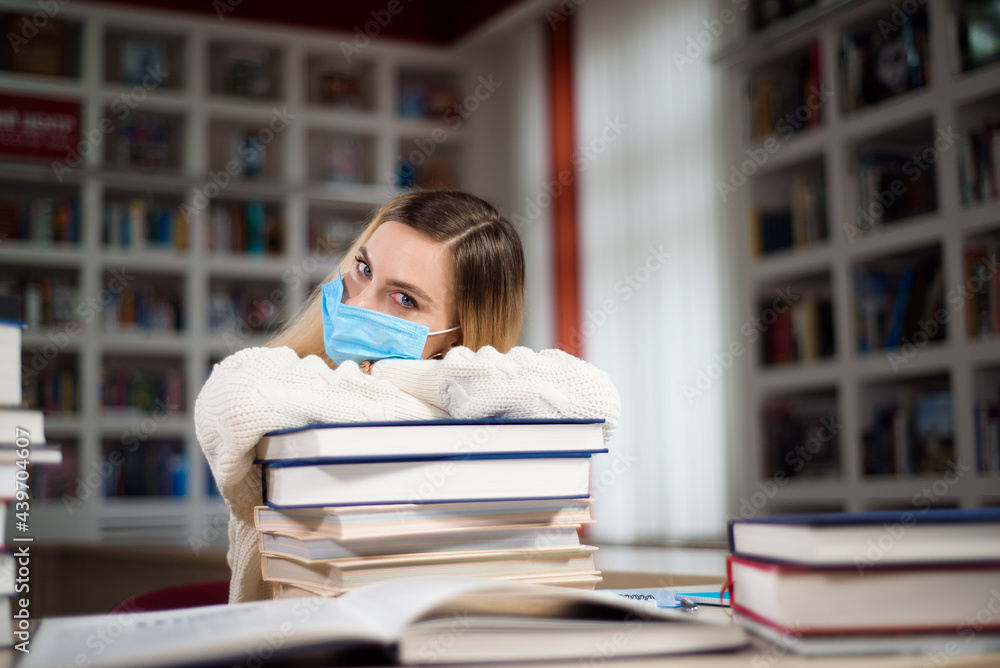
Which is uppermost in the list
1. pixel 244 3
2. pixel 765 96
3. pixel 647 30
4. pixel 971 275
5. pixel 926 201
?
pixel 244 3

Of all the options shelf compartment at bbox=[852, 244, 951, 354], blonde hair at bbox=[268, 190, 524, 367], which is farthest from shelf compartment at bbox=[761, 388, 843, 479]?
A: blonde hair at bbox=[268, 190, 524, 367]

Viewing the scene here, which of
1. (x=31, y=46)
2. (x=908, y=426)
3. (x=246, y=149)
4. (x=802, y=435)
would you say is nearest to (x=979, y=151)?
(x=908, y=426)

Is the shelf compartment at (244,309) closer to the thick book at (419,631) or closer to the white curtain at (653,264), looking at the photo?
the white curtain at (653,264)

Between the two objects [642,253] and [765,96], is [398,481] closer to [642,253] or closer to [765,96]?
[765,96]

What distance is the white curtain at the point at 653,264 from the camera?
4055 millimetres

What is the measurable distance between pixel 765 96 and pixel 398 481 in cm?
348

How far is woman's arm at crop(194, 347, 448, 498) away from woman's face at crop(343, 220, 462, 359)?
0.91ft

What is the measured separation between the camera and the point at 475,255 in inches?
44.5

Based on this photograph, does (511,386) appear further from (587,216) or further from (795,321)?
(587,216)

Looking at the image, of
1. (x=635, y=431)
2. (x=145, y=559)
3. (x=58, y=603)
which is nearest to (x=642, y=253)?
(x=635, y=431)

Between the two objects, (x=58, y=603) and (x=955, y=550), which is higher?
(x=955, y=550)

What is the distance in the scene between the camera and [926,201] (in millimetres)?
3193

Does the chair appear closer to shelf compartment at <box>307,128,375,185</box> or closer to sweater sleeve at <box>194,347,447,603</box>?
→ sweater sleeve at <box>194,347,447,603</box>

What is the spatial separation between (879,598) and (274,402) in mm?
443
